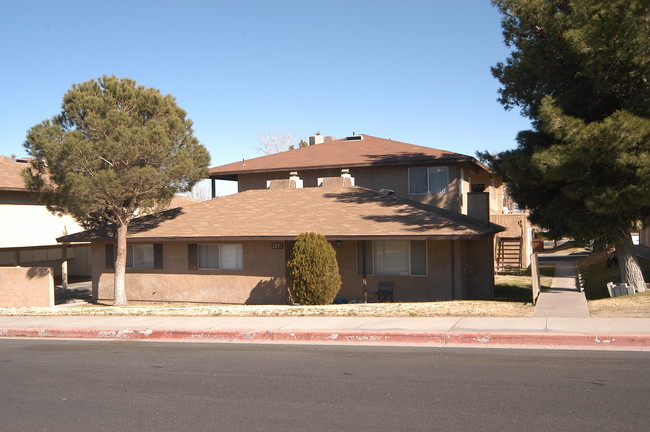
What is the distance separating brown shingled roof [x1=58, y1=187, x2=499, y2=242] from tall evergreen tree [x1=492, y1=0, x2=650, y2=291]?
8.54ft

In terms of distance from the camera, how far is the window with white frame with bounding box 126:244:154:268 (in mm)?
23062

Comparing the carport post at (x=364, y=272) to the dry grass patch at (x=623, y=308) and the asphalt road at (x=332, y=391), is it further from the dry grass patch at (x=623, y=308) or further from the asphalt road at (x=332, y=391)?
the asphalt road at (x=332, y=391)

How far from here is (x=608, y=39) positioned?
50.8ft

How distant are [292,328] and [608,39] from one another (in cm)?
1036

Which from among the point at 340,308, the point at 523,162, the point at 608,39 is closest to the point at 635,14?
the point at 608,39

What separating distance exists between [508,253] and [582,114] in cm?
1794

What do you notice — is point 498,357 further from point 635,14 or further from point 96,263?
point 96,263

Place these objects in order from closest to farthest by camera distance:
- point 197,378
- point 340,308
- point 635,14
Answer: point 197,378
point 635,14
point 340,308

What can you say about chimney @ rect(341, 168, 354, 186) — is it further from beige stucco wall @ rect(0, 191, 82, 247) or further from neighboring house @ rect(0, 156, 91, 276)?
Answer: neighboring house @ rect(0, 156, 91, 276)

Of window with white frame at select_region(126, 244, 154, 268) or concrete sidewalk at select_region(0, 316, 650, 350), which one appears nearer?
concrete sidewalk at select_region(0, 316, 650, 350)

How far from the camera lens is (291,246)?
21.1 meters

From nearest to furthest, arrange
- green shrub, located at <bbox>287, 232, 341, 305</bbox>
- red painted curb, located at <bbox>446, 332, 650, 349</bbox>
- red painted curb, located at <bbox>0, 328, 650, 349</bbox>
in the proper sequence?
red painted curb, located at <bbox>446, 332, 650, 349</bbox> < red painted curb, located at <bbox>0, 328, 650, 349</bbox> < green shrub, located at <bbox>287, 232, 341, 305</bbox>

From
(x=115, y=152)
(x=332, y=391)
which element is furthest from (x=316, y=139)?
(x=332, y=391)

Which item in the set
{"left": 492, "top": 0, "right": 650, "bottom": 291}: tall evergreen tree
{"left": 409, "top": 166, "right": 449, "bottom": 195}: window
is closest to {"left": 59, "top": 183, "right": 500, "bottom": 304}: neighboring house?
{"left": 409, "top": 166, "right": 449, "bottom": 195}: window
